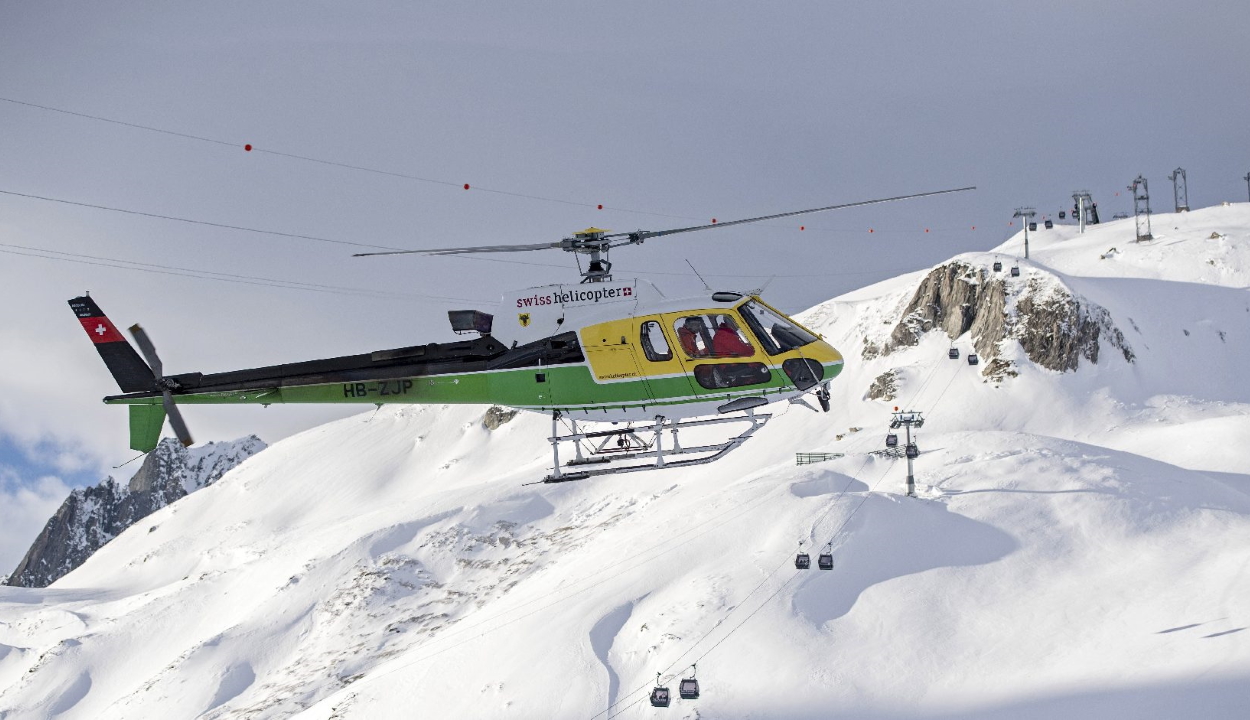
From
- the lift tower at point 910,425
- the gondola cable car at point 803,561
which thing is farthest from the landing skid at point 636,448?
the gondola cable car at point 803,561

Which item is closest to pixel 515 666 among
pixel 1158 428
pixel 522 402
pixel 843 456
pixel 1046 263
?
pixel 843 456

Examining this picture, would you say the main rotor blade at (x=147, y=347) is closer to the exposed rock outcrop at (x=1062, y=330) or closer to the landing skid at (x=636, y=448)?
the landing skid at (x=636, y=448)

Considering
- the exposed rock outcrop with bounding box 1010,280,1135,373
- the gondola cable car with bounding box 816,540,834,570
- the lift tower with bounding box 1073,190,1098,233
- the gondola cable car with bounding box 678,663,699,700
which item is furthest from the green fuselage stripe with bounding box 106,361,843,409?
the lift tower with bounding box 1073,190,1098,233

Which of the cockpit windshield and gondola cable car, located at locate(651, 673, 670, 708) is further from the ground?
the cockpit windshield

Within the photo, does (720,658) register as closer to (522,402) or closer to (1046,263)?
(522,402)

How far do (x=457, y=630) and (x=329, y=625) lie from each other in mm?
19203

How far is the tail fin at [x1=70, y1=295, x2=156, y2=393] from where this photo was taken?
27.6m

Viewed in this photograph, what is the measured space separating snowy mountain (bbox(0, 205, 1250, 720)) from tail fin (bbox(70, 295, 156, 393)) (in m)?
34.1

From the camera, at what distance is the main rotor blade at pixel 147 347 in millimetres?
27391

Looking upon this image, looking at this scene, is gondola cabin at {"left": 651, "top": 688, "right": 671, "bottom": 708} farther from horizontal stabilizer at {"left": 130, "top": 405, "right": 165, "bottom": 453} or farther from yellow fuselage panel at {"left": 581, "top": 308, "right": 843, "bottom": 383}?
horizontal stabilizer at {"left": 130, "top": 405, "right": 165, "bottom": 453}

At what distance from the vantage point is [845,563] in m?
59.8

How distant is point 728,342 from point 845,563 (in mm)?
39026

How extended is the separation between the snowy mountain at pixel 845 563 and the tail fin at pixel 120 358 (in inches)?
1341

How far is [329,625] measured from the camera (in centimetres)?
8600
